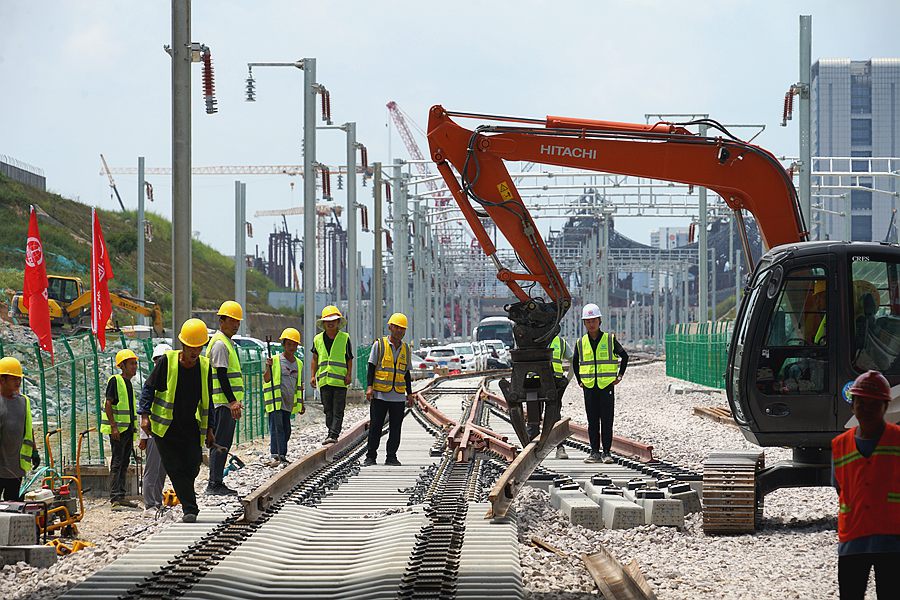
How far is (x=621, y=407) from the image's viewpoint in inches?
1344

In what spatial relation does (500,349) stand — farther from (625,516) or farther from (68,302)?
(625,516)

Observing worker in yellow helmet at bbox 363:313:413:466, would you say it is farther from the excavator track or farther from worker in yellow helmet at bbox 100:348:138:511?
the excavator track

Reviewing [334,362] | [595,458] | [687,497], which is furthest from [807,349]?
[334,362]

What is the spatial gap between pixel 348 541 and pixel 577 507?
2.44 metres

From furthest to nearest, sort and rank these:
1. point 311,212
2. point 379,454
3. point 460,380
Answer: point 460,380, point 311,212, point 379,454

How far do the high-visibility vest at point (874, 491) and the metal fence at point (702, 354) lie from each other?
2611 cm

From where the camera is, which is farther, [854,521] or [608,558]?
[608,558]

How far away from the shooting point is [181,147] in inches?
647

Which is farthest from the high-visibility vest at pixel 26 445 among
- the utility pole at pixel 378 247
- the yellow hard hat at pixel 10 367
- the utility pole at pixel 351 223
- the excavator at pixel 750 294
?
the utility pole at pixel 378 247

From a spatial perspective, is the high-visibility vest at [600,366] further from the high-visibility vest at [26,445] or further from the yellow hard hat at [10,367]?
the yellow hard hat at [10,367]

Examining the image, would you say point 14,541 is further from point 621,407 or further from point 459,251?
point 459,251

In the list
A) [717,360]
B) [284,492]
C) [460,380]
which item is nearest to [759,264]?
[284,492]

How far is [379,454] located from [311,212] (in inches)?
576

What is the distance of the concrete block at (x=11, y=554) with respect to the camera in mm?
9977
